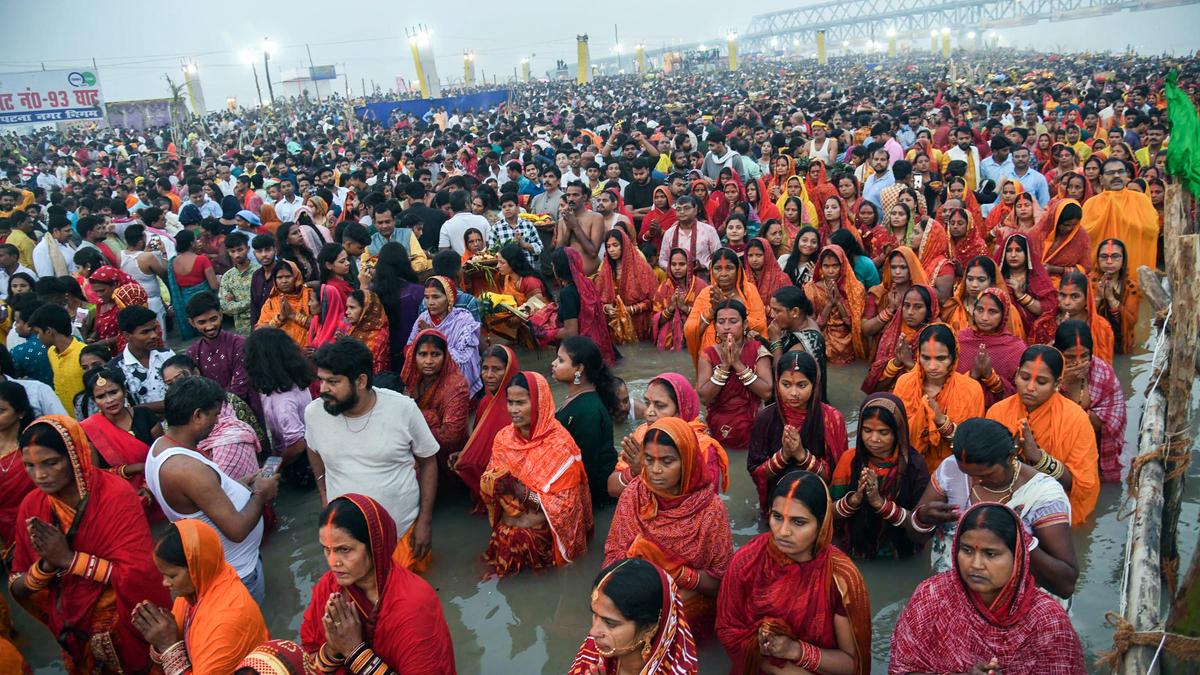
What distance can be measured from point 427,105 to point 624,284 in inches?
1000

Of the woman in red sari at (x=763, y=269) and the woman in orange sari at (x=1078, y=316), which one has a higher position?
the woman in red sari at (x=763, y=269)

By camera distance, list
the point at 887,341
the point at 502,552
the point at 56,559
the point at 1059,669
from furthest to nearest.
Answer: the point at 887,341
the point at 502,552
the point at 56,559
the point at 1059,669

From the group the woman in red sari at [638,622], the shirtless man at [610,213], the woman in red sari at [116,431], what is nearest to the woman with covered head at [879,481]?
the woman in red sari at [638,622]

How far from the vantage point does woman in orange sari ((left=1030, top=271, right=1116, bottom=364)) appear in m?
4.92

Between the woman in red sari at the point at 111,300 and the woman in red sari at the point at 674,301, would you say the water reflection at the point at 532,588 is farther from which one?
the woman in red sari at the point at 674,301

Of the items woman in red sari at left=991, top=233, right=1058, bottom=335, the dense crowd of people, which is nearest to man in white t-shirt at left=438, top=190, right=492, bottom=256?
the dense crowd of people

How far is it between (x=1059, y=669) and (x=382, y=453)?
2.71m

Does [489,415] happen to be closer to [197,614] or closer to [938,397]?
[197,614]

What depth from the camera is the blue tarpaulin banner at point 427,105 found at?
29.9 m

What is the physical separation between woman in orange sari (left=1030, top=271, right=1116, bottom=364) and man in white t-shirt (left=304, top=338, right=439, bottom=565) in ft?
12.8

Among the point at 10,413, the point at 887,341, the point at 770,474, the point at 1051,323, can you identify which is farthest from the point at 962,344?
the point at 10,413

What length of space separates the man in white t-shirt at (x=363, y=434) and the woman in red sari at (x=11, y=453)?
127 cm

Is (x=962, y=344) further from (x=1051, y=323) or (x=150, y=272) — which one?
Result: (x=150, y=272)

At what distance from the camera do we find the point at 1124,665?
7.82 ft
